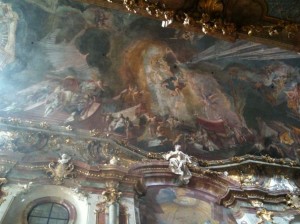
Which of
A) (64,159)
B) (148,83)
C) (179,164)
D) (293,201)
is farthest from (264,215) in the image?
(148,83)

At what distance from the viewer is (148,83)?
11750mm

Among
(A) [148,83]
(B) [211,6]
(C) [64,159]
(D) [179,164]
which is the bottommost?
(C) [64,159]

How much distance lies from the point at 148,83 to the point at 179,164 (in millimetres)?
3470

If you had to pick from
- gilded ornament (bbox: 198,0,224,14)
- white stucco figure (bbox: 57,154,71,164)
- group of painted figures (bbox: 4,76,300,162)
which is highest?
group of painted figures (bbox: 4,76,300,162)

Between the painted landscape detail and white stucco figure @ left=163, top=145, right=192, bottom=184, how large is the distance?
87 cm

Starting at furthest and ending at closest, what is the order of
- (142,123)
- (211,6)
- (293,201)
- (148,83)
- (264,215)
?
(148,83) → (142,123) → (293,201) → (264,215) → (211,6)

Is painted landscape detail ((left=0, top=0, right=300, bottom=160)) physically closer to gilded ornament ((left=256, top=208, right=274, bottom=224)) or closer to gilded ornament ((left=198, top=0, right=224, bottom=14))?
gilded ornament ((left=256, top=208, right=274, bottom=224))

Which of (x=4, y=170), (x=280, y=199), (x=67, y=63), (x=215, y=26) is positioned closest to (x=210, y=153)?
(x=280, y=199)

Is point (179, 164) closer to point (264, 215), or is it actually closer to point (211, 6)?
point (264, 215)

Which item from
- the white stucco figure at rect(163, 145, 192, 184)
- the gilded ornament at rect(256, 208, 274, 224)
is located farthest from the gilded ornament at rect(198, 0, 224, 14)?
the gilded ornament at rect(256, 208, 274, 224)

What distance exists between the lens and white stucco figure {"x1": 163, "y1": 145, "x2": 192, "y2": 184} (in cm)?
922

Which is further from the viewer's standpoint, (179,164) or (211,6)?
(179,164)

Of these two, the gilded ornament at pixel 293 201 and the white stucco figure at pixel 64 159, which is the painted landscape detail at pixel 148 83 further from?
the gilded ornament at pixel 293 201

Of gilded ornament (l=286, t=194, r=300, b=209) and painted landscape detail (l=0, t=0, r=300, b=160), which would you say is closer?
gilded ornament (l=286, t=194, r=300, b=209)
